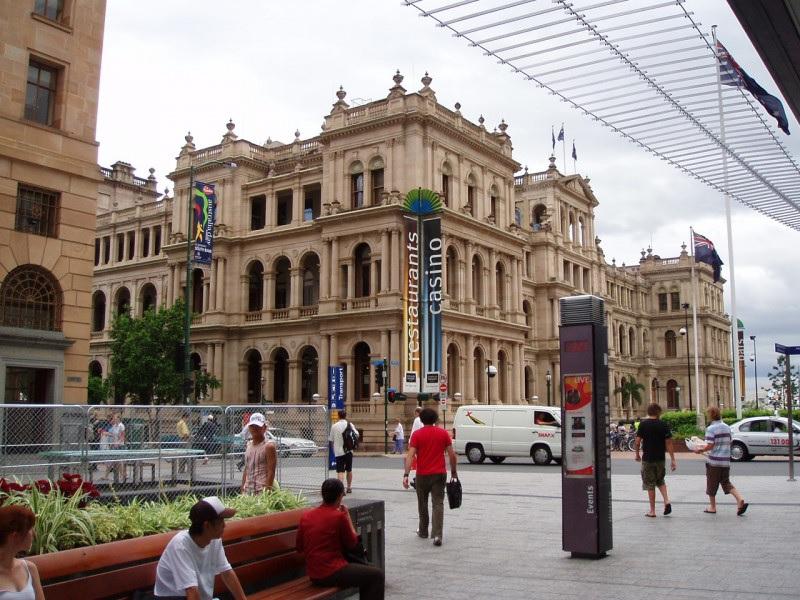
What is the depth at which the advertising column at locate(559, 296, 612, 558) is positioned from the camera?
9.97 m

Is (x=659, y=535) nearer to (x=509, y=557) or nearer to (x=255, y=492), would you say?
(x=509, y=557)

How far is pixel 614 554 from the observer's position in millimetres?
10195

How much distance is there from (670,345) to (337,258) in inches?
2278

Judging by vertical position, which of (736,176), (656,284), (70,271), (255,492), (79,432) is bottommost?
(255,492)

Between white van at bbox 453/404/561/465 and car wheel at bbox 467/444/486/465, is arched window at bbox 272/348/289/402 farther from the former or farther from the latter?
car wheel at bbox 467/444/486/465

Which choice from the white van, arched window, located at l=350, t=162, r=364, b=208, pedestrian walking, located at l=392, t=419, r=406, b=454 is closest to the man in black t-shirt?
the white van

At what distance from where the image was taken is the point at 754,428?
3092 cm

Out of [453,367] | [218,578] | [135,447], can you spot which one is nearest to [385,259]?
[453,367]

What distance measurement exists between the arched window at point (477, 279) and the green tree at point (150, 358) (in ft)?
55.4

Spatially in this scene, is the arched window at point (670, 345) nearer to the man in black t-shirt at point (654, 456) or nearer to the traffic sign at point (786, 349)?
the traffic sign at point (786, 349)

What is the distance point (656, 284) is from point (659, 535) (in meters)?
87.7

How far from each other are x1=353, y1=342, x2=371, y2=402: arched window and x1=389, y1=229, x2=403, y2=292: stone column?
421 cm

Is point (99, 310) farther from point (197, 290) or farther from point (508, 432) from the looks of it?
point (508, 432)

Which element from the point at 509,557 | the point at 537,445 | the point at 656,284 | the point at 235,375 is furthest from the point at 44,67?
the point at 656,284
